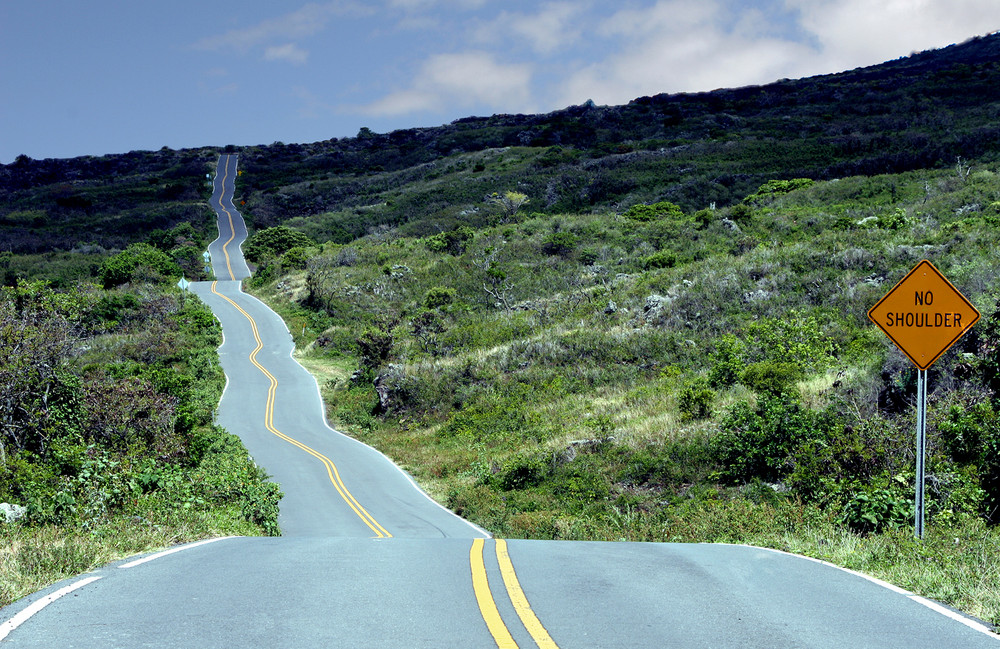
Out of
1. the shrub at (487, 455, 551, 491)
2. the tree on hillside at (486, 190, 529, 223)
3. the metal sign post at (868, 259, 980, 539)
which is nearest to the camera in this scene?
the metal sign post at (868, 259, 980, 539)

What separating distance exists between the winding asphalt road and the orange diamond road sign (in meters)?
2.75

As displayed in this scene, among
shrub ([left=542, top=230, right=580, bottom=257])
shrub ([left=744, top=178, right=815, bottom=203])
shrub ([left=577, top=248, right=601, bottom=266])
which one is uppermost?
shrub ([left=744, top=178, right=815, bottom=203])

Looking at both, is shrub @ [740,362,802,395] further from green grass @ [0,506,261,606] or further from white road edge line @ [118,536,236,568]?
white road edge line @ [118,536,236,568]

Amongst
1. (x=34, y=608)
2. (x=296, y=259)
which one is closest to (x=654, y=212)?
(x=296, y=259)

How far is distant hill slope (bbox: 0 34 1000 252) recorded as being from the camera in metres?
61.6

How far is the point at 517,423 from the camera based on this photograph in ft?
76.9

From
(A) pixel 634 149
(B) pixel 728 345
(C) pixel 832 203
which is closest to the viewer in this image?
(B) pixel 728 345

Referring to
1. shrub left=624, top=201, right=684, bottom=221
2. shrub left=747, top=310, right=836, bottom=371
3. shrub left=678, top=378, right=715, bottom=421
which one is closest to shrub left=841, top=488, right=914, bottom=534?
shrub left=678, top=378, right=715, bottom=421

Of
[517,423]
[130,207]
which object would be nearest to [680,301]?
[517,423]

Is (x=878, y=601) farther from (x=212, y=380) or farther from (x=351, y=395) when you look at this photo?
(x=212, y=380)

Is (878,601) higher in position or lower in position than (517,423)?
higher

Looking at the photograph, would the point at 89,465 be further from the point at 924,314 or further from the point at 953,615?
the point at 924,314

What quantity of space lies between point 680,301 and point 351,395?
1674cm

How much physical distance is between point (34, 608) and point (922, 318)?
876cm
